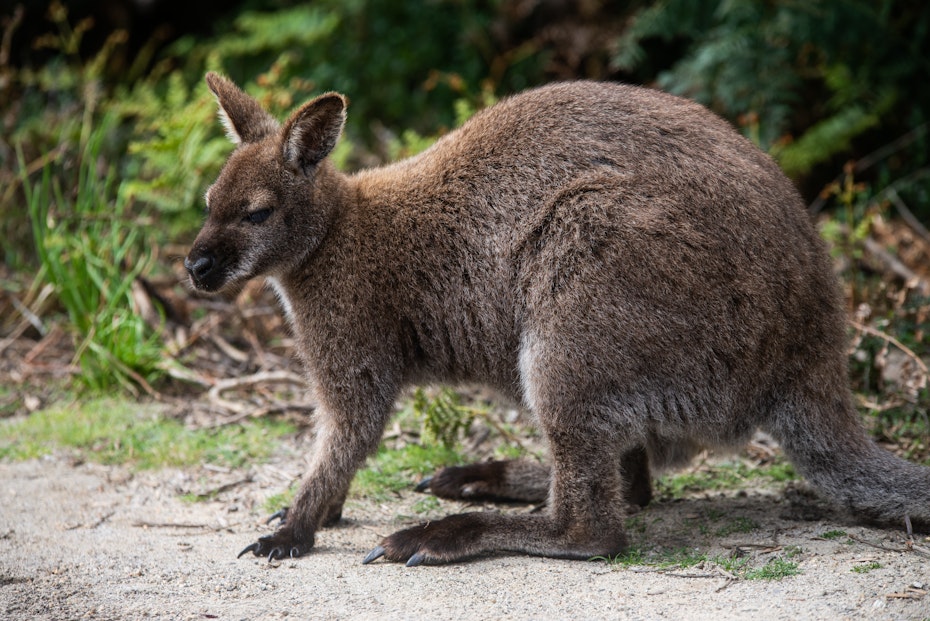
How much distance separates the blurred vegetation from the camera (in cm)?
690

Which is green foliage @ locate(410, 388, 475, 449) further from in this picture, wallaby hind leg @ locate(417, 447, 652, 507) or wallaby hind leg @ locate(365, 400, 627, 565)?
wallaby hind leg @ locate(365, 400, 627, 565)

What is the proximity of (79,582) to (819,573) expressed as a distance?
120 inches

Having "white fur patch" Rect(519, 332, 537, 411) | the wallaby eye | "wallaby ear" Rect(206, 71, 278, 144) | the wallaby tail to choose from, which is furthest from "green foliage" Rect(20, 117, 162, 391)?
the wallaby tail

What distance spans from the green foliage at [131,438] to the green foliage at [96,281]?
0.33 m

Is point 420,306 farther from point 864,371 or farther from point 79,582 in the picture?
point 864,371

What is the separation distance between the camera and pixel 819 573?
3932 mm

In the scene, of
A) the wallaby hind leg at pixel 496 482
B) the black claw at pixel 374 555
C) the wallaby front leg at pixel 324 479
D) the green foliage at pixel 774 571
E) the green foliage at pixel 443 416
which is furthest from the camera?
the green foliage at pixel 443 416

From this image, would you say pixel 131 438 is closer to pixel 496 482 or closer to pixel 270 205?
pixel 270 205

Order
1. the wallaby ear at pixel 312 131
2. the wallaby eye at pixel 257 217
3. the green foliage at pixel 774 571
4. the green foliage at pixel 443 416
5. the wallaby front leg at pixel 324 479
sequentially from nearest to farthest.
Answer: the green foliage at pixel 774 571 < the wallaby front leg at pixel 324 479 < the wallaby ear at pixel 312 131 < the wallaby eye at pixel 257 217 < the green foliage at pixel 443 416

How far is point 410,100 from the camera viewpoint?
10.1 meters

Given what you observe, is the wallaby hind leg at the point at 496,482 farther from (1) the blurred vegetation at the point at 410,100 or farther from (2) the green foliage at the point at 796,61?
(2) the green foliage at the point at 796,61

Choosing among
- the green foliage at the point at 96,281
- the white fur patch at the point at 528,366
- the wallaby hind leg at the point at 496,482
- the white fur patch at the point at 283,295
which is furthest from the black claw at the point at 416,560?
the green foliage at the point at 96,281

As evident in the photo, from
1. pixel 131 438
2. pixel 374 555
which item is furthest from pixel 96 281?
pixel 374 555

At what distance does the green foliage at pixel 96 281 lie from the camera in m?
6.66
